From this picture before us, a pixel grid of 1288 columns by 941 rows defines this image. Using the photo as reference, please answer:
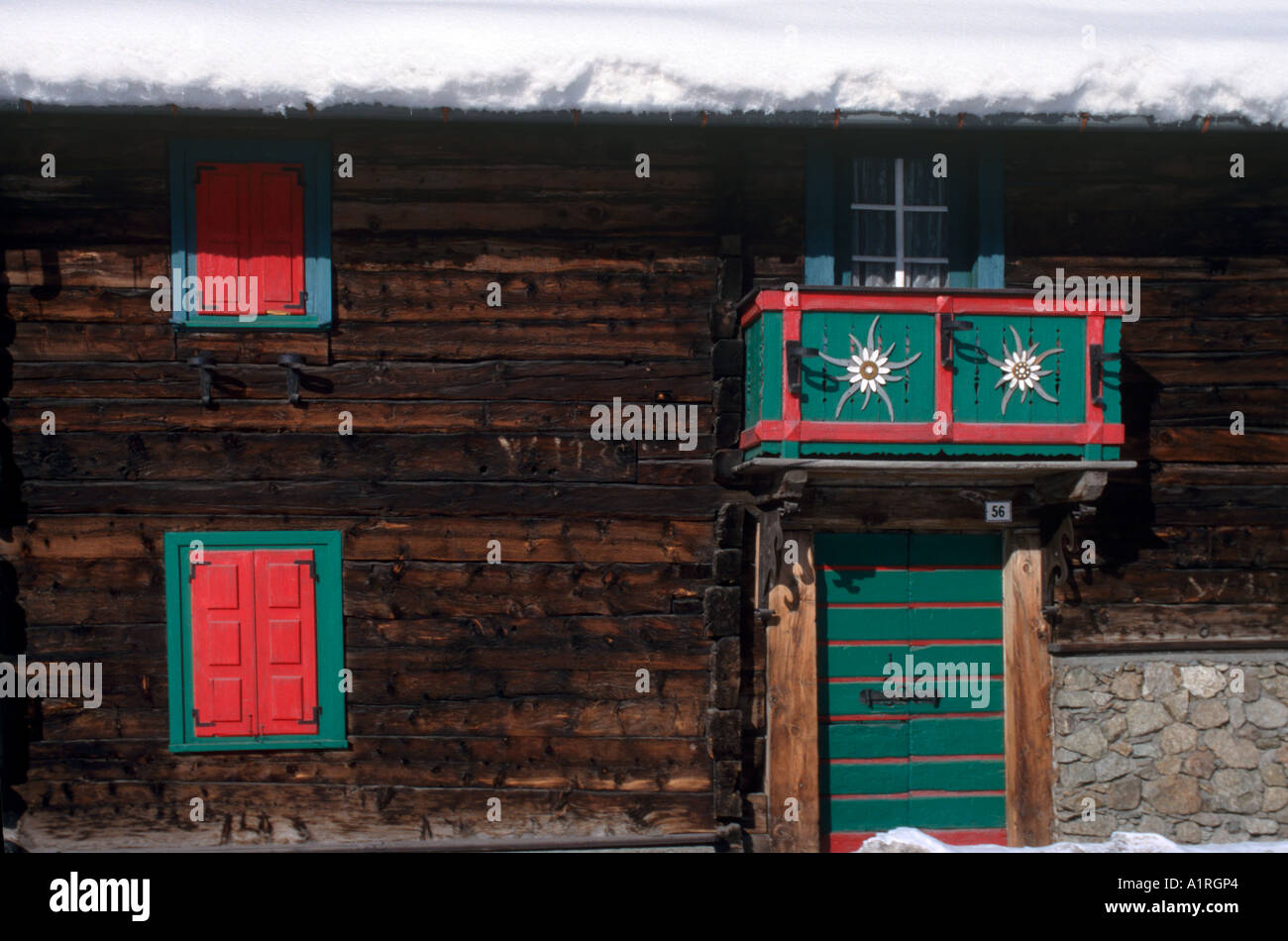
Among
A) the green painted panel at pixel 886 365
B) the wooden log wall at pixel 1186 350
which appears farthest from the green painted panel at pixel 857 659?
the green painted panel at pixel 886 365

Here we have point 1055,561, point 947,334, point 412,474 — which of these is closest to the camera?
point 947,334

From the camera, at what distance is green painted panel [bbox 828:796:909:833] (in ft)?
23.4

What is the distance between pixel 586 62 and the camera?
255 inches

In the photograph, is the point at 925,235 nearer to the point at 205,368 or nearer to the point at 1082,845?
the point at 1082,845

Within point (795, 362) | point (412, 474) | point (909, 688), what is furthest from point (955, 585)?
point (412, 474)

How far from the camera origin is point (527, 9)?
23.1 feet

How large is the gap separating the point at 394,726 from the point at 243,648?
113 centimetres

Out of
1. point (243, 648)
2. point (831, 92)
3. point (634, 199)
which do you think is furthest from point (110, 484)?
point (831, 92)

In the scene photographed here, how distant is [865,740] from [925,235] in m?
3.69

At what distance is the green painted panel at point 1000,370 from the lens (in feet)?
21.2

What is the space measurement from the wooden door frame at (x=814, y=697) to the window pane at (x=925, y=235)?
2111mm

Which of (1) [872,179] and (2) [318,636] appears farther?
(1) [872,179]

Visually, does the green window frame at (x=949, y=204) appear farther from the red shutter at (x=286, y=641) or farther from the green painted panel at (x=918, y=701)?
the red shutter at (x=286, y=641)

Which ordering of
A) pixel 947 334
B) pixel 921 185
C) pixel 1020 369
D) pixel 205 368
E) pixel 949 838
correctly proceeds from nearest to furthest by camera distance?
pixel 947 334 → pixel 1020 369 → pixel 205 368 → pixel 949 838 → pixel 921 185
